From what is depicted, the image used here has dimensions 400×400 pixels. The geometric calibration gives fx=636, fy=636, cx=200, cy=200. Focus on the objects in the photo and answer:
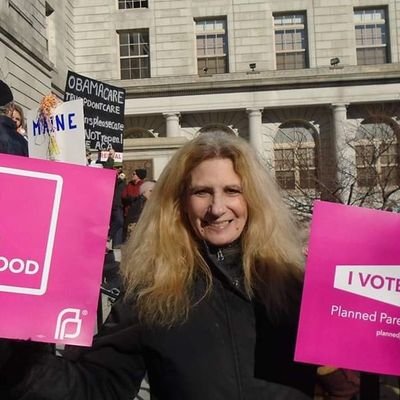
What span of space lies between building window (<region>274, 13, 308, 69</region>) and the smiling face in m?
35.3

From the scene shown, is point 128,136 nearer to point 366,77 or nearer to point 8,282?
point 366,77

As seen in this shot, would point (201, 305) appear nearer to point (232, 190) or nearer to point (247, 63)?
point (232, 190)

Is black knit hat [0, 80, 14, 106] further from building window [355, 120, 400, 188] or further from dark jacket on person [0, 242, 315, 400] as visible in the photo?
building window [355, 120, 400, 188]

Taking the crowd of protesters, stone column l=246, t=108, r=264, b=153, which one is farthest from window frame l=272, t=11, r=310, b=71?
the crowd of protesters

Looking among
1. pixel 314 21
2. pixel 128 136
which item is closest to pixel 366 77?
pixel 314 21

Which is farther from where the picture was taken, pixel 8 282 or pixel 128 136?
pixel 128 136

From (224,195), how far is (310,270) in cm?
38

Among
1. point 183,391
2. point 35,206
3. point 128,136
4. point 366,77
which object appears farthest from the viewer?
point 128,136

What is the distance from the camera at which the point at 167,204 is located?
2262 mm

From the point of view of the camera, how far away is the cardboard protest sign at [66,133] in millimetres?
6797

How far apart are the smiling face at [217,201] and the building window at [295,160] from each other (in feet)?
36.1

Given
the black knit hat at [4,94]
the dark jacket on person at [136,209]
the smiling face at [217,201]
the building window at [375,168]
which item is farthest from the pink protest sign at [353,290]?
the building window at [375,168]

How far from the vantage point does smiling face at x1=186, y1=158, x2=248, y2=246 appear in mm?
2143

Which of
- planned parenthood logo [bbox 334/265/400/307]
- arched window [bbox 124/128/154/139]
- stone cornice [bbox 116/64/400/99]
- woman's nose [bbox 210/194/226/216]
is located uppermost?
stone cornice [bbox 116/64/400/99]
